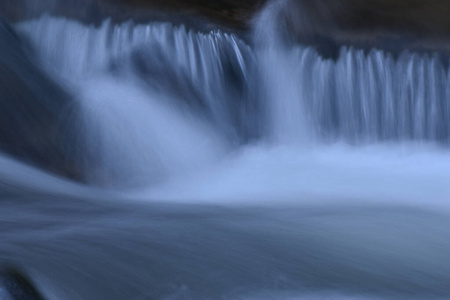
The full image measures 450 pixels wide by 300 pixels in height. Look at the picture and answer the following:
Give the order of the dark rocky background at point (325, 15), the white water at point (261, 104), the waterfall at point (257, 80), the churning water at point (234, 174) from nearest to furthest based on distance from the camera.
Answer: the churning water at point (234, 174)
the white water at point (261, 104)
the waterfall at point (257, 80)
the dark rocky background at point (325, 15)

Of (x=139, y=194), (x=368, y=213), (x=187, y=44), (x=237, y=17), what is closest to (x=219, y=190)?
(x=139, y=194)

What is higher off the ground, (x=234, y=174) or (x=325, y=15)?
(x=325, y=15)

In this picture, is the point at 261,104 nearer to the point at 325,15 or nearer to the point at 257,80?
the point at 257,80

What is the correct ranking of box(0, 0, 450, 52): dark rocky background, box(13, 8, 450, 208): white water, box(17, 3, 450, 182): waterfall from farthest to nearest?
box(0, 0, 450, 52): dark rocky background → box(17, 3, 450, 182): waterfall → box(13, 8, 450, 208): white water

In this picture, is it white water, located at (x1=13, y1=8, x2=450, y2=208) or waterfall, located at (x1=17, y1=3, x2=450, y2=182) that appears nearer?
white water, located at (x1=13, y1=8, x2=450, y2=208)

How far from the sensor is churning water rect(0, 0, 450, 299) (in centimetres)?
272

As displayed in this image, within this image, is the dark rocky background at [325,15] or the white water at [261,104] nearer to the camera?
the white water at [261,104]

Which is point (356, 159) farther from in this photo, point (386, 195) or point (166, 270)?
point (166, 270)

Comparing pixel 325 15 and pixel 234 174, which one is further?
pixel 325 15

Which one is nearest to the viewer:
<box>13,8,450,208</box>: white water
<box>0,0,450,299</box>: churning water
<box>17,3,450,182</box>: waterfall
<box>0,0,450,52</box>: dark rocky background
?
<box>0,0,450,299</box>: churning water

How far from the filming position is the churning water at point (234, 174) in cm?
272

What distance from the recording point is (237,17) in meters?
4.88

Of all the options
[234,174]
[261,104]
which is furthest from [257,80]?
[234,174]

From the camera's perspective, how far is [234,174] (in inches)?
163
